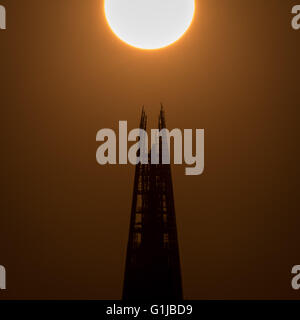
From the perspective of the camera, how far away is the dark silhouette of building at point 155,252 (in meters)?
8.64

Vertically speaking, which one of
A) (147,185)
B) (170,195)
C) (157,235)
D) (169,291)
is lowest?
(169,291)

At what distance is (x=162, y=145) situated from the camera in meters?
11.4

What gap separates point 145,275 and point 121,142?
9.19 metres

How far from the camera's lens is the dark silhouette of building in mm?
8641

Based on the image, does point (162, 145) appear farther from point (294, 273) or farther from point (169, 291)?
point (294, 273)

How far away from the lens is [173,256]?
29.2ft

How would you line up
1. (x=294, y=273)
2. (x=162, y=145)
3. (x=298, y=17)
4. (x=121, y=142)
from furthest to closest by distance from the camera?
(x=121, y=142), (x=294, y=273), (x=298, y=17), (x=162, y=145)

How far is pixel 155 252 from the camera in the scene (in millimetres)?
9352

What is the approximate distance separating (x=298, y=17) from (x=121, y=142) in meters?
10.8
